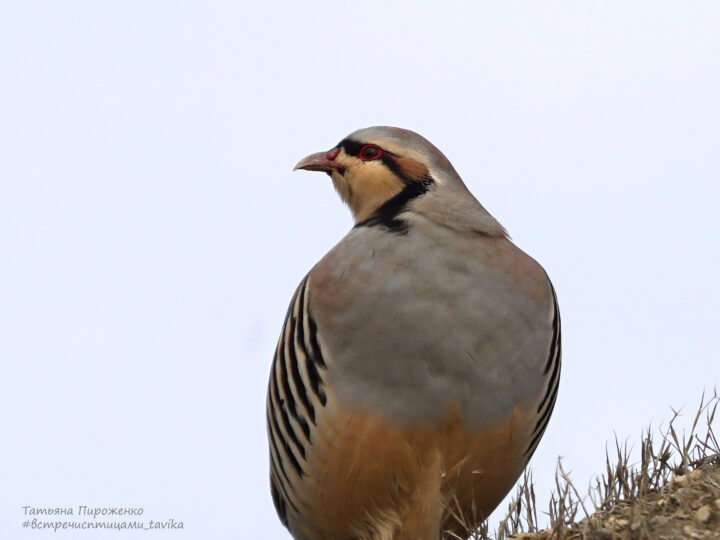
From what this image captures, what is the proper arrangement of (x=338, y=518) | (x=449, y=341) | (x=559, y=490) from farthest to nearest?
(x=338, y=518) → (x=449, y=341) → (x=559, y=490)

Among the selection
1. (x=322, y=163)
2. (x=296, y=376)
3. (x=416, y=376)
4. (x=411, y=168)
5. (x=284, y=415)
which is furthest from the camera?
(x=322, y=163)

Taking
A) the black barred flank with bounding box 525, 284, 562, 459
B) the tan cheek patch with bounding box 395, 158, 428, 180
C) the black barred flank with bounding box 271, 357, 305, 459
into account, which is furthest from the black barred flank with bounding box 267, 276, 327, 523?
the black barred flank with bounding box 525, 284, 562, 459

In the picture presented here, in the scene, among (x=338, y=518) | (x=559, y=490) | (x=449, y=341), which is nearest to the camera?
(x=559, y=490)

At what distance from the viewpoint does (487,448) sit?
465 cm

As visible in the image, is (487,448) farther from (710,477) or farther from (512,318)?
(710,477)

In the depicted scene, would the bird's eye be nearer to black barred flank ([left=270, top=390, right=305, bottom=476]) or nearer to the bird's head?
the bird's head

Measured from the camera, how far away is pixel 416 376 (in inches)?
179

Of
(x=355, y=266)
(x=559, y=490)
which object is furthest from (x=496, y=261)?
(x=559, y=490)

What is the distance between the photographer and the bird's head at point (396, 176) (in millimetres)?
5008

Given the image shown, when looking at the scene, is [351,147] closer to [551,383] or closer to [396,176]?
[396,176]

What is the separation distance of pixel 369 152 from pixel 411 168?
0.27 metres

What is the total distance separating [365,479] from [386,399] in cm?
35

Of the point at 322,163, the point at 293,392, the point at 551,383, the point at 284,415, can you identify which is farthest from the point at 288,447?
the point at 322,163

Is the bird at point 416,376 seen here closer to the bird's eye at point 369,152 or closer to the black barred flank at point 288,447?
the black barred flank at point 288,447
